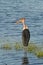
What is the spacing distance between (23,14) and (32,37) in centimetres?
982

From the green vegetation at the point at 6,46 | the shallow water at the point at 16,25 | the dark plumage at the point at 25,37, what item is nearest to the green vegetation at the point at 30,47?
the green vegetation at the point at 6,46

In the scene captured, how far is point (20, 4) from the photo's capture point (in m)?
35.1

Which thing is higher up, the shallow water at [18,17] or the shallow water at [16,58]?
the shallow water at [16,58]

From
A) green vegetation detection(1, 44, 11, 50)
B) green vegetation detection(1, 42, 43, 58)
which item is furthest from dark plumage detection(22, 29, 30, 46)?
green vegetation detection(1, 44, 11, 50)

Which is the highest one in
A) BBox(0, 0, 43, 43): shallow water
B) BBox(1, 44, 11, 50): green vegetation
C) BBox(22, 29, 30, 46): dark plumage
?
BBox(22, 29, 30, 46): dark plumage

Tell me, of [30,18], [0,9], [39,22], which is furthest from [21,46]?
[0,9]

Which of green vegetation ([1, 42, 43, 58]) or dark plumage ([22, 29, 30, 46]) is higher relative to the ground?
dark plumage ([22, 29, 30, 46])

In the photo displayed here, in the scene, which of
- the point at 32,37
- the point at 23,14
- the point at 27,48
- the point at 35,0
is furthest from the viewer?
the point at 35,0

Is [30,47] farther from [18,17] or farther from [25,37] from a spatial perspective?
[18,17]

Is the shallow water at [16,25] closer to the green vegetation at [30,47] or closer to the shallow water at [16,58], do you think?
the shallow water at [16,58]

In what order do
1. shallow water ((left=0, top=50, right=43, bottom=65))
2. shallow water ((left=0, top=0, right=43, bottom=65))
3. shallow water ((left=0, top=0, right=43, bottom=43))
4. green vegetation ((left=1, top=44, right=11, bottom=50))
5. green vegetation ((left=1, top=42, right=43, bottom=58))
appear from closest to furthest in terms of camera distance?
1. shallow water ((left=0, top=50, right=43, bottom=65))
2. shallow water ((left=0, top=0, right=43, bottom=65))
3. green vegetation ((left=1, top=42, right=43, bottom=58))
4. green vegetation ((left=1, top=44, right=11, bottom=50))
5. shallow water ((left=0, top=0, right=43, bottom=43))

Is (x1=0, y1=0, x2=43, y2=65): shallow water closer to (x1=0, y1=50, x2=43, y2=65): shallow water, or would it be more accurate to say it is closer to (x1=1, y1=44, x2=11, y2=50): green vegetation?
(x1=0, y1=50, x2=43, y2=65): shallow water

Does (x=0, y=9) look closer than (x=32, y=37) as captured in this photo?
No

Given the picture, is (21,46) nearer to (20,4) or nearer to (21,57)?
(21,57)
